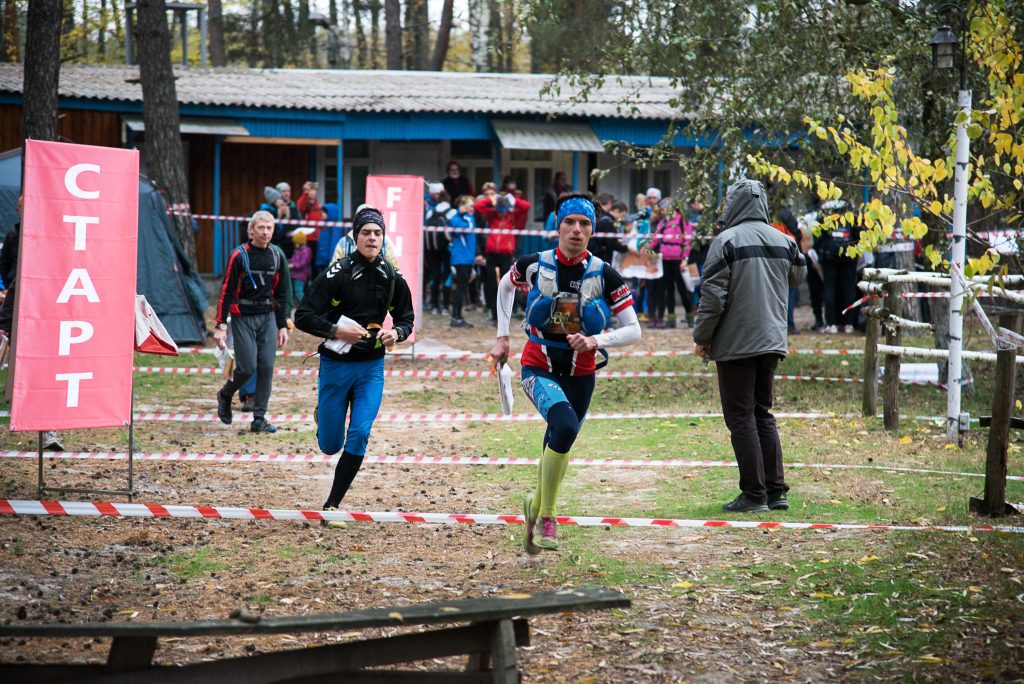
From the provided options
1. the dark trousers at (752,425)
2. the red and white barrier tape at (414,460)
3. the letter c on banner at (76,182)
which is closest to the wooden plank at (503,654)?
the dark trousers at (752,425)

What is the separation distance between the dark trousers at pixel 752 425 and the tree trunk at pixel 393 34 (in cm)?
3023

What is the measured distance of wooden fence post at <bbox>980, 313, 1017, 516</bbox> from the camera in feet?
24.2

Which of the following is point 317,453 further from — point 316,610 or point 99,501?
point 316,610

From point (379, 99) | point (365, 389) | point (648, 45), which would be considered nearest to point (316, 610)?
point (365, 389)

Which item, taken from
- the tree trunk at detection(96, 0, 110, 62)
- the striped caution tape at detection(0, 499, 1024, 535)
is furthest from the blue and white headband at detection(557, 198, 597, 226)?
the tree trunk at detection(96, 0, 110, 62)

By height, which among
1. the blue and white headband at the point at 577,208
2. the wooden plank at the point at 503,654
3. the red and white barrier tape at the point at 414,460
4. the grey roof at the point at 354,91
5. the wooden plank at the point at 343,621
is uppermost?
the grey roof at the point at 354,91

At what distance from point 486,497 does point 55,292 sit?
10.3ft

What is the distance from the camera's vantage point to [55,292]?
777 centimetres

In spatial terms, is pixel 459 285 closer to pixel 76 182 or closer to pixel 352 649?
pixel 76 182

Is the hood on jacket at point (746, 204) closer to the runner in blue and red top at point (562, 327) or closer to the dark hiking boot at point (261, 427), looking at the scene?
the runner in blue and red top at point (562, 327)

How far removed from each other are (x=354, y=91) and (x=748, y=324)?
21.7m

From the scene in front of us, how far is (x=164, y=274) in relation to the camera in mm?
17172

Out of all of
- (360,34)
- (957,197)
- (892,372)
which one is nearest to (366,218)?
(957,197)

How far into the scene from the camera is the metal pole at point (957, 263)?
934 centimetres
